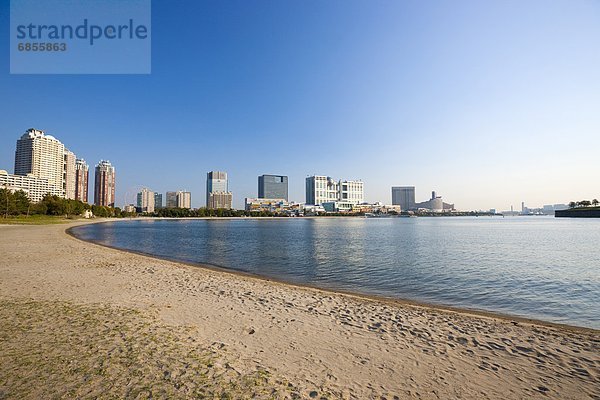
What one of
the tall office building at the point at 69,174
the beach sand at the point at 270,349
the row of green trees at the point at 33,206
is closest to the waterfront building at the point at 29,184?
the tall office building at the point at 69,174

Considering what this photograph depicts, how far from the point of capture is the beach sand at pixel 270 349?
499 centimetres

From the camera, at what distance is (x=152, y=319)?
8.25m

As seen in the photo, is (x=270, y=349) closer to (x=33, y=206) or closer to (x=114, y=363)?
(x=114, y=363)

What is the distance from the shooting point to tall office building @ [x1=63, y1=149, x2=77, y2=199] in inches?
7416

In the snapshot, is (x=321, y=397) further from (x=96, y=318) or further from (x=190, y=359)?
(x=96, y=318)

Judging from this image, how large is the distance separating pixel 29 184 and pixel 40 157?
21.1 metres

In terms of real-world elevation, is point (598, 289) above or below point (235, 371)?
below

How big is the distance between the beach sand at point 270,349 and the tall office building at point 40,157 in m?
207

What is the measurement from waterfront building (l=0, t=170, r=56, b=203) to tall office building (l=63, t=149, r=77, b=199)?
13.1 m

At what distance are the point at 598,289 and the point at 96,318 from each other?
20607 millimetres

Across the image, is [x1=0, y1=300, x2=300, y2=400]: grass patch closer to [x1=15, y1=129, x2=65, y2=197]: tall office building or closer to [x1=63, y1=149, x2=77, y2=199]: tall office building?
[x1=15, y1=129, x2=65, y2=197]: tall office building

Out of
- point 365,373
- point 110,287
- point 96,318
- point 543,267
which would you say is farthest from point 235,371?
point 543,267

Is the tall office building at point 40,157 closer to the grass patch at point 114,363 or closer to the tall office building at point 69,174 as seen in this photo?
the tall office building at point 69,174

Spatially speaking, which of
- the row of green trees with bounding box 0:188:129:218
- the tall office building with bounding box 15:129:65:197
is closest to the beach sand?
the row of green trees with bounding box 0:188:129:218
